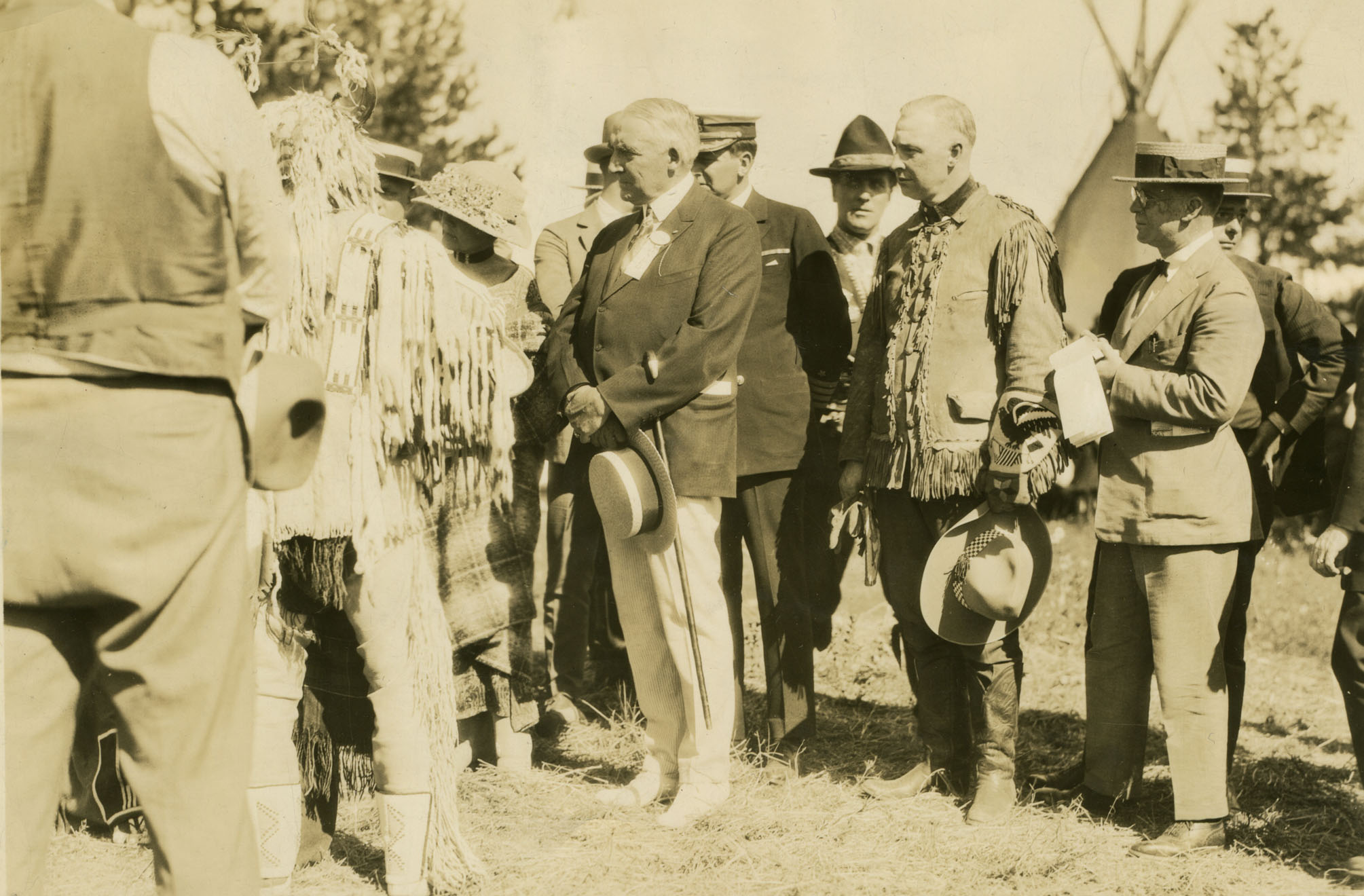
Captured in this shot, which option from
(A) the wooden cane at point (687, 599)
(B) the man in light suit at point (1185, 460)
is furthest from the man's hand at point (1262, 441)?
(A) the wooden cane at point (687, 599)

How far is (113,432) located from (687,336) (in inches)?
84.7

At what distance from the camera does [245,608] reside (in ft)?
7.95

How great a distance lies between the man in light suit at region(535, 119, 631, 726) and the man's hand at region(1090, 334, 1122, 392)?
2202mm

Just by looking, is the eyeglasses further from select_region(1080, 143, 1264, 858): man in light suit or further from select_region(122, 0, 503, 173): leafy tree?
select_region(122, 0, 503, 173): leafy tree

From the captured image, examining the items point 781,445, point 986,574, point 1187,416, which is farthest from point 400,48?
point 1187,416

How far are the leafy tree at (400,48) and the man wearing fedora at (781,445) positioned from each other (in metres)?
2.21

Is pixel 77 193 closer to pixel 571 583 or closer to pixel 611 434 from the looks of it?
pixel 611 434

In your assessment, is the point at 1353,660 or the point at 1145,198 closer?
the point at 1353,660

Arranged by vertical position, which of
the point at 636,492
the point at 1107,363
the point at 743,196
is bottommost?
the point at 636,492

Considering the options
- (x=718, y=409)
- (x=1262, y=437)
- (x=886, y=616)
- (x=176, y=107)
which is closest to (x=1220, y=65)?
(x=1262, y=437)

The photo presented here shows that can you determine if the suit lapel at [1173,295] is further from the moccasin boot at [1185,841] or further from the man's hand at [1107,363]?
the moccasin boot at [1185,841]

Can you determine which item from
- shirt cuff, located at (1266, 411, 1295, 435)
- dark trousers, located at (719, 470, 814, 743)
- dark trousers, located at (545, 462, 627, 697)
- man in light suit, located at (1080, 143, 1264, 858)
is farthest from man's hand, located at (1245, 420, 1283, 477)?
dark trousers, located at (545, 462, 627, 697)

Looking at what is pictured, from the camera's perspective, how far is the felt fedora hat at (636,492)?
13.2ft

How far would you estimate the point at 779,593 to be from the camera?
4848 millimetres
